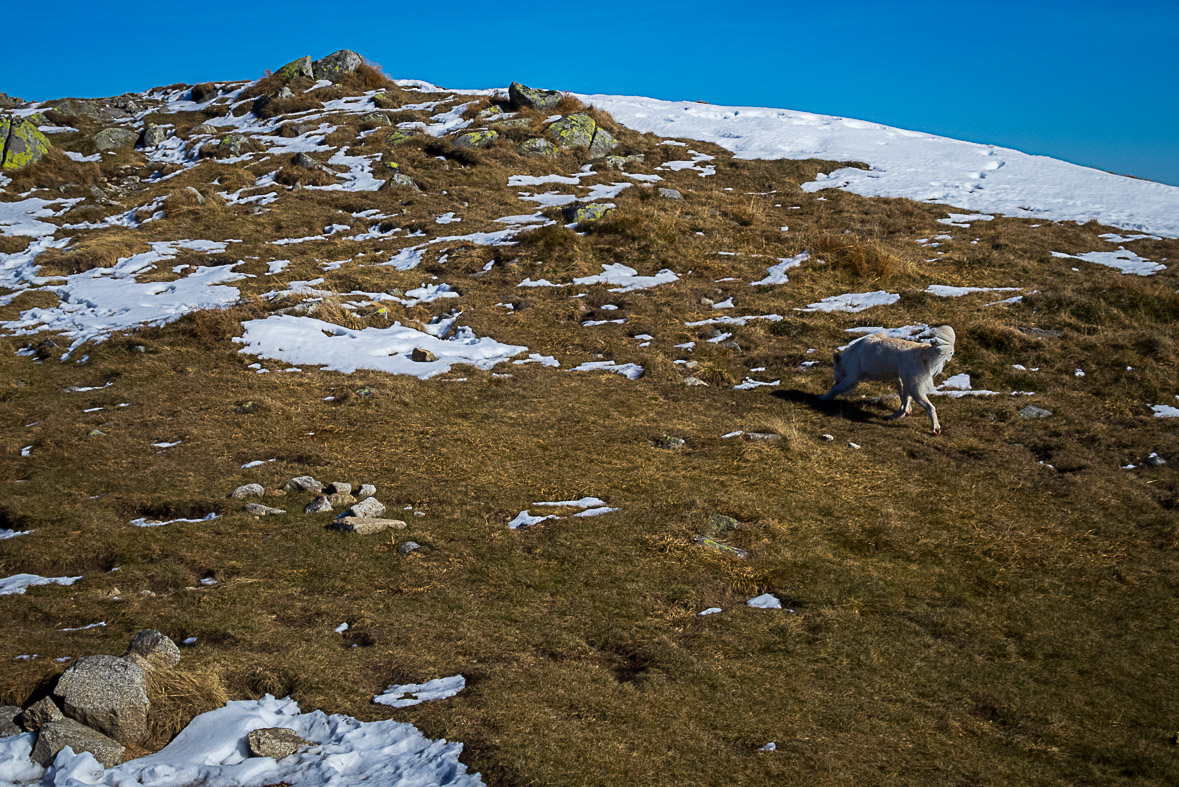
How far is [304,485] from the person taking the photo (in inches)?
369

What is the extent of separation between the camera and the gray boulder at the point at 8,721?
14.6 ft

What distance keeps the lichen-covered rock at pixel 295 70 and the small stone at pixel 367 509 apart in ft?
142

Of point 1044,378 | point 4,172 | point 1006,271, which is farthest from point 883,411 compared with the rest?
point 4,172

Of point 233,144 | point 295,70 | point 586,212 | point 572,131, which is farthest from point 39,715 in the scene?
point 295,70

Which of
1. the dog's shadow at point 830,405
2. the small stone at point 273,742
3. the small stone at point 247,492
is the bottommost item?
the small stone at point 273,742

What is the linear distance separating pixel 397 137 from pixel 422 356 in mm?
22508

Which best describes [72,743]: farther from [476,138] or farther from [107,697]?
[476,138]

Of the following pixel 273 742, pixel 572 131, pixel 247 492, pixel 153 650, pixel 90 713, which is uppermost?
pixel 572 131

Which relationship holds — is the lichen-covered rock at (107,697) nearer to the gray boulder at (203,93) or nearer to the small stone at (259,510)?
the small stone at (259,510)

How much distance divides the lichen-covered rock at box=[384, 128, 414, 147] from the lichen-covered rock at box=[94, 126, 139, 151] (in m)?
14.7

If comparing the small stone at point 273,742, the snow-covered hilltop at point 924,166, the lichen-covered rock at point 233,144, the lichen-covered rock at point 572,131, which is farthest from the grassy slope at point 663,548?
the lichen-covered rock at point 233,144

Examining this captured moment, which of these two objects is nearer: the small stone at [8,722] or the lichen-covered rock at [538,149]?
the small stone at [8,722]

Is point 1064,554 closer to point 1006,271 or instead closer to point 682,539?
point 682,539

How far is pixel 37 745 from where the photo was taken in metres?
4.30
